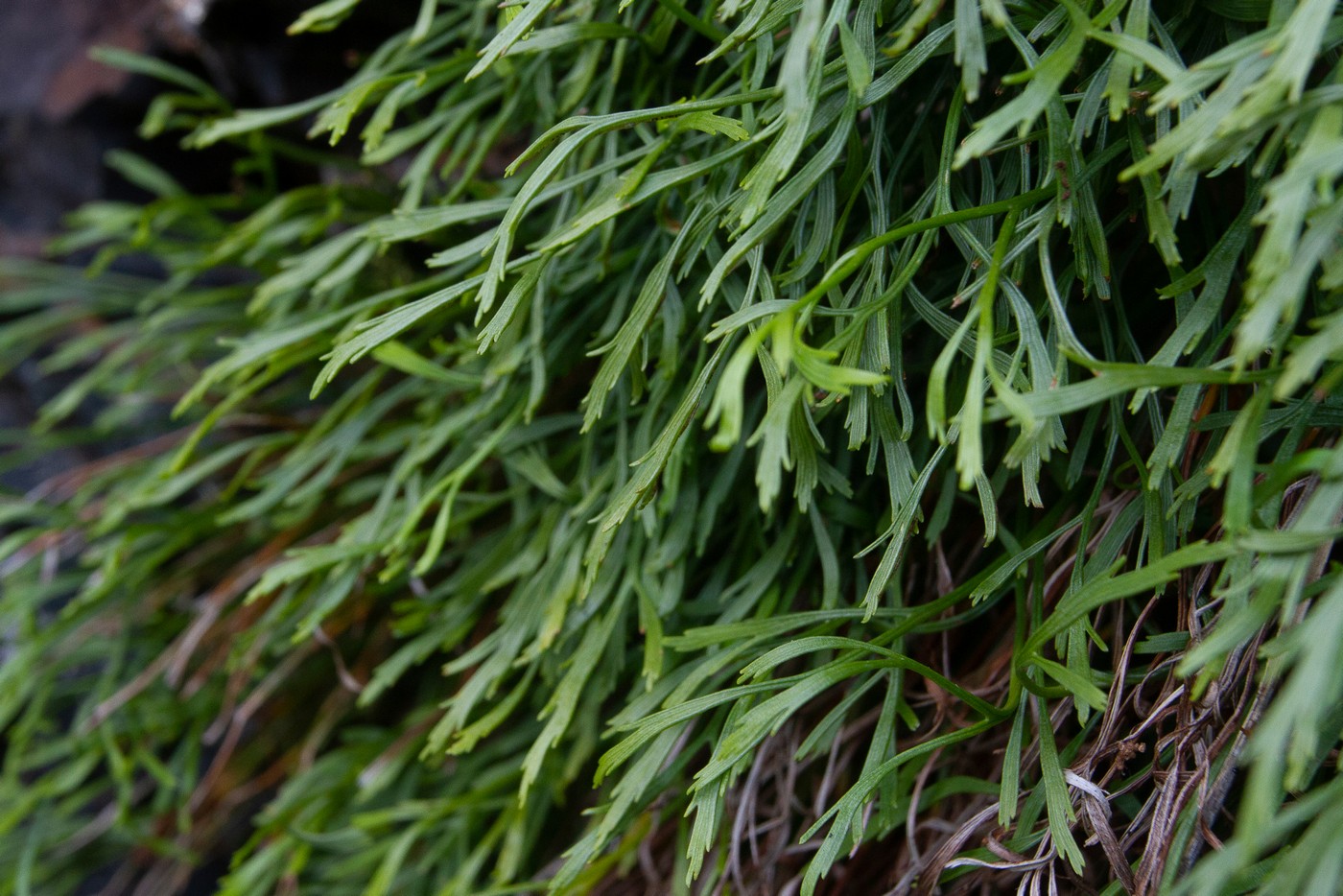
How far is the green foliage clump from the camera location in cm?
Answer: 42

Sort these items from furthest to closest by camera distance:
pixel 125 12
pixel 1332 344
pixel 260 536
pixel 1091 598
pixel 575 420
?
pixel 125 12, pixel 260 536, pixel 575 420, pixel 1091 598, pixel 1332 344

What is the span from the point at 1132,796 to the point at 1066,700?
3.3 inches

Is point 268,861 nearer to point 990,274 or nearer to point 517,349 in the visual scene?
point 517,349

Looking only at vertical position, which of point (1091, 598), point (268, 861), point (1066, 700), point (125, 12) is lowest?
point (268, 861)

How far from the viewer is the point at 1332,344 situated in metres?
0.35

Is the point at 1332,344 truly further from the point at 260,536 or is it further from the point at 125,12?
the point at 125,12

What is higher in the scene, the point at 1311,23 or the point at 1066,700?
the point at 1311,23

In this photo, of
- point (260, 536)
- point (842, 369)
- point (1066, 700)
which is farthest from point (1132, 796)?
point (260, 536)

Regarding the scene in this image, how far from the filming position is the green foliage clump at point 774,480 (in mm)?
425

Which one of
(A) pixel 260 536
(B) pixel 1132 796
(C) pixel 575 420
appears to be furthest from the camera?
(A) pixel 260 536

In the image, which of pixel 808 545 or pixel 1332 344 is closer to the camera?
pixel 1332 344

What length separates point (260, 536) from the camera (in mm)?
955

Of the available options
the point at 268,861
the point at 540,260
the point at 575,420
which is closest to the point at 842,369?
the point at 540,260

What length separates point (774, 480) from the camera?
0.41 m
